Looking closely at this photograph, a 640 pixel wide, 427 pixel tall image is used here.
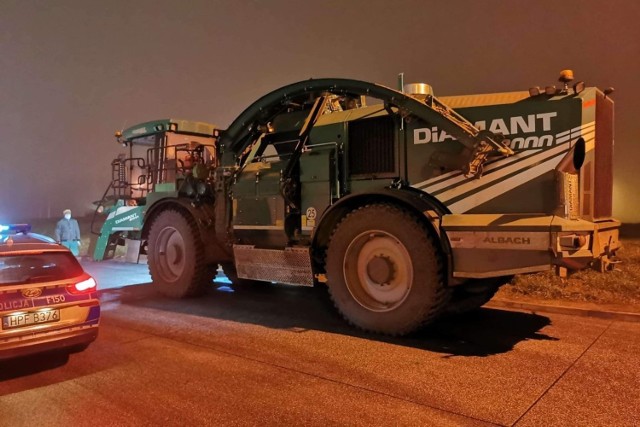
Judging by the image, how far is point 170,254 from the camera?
9086 mm

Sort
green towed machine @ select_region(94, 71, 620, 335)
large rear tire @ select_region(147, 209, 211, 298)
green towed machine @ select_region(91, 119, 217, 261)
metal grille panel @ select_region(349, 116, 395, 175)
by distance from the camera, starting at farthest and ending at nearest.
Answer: green towed machine @ select_region(91, 119, 217, 261), large rear tire @ select_region(147, 209, 211, 298), metal grille panel @ select_region(349, 116, 395, 175), green towed machine @ select_region(94, 71, 620, 335)

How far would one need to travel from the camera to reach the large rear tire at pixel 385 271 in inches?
226

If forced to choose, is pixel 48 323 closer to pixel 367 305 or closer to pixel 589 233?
pixel 367 305

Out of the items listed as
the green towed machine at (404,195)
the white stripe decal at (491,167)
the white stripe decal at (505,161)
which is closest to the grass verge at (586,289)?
the green towed machine at (404,195)

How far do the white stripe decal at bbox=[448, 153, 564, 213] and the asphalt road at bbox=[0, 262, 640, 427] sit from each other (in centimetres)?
161

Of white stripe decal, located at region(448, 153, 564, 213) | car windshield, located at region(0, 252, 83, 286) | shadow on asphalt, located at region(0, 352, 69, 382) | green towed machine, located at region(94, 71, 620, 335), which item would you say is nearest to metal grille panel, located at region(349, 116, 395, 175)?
green towed machine, located at region(94, 71, 620, 335)

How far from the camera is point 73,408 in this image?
4051mm

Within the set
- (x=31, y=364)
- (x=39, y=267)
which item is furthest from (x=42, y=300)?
(x=31, y=364)

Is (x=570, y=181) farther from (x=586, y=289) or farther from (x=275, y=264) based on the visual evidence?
(x=275, y=264)

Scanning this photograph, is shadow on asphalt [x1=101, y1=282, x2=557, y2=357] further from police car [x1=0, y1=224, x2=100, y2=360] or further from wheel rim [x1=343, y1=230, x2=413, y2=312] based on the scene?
police car [x1=0, y1=224, x2=100, y2=360]

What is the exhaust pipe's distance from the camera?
5.27 meters

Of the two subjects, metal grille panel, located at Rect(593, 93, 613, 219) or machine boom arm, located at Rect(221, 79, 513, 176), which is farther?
metal grille panel, located at Rect(593, 93, 613, 219)

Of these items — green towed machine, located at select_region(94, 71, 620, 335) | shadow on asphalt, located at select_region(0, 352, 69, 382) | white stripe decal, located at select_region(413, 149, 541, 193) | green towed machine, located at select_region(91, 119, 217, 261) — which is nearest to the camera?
shadow on asphalt, located at select_region(0, 352, 69, 382)

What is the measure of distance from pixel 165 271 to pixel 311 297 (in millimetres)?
2772
